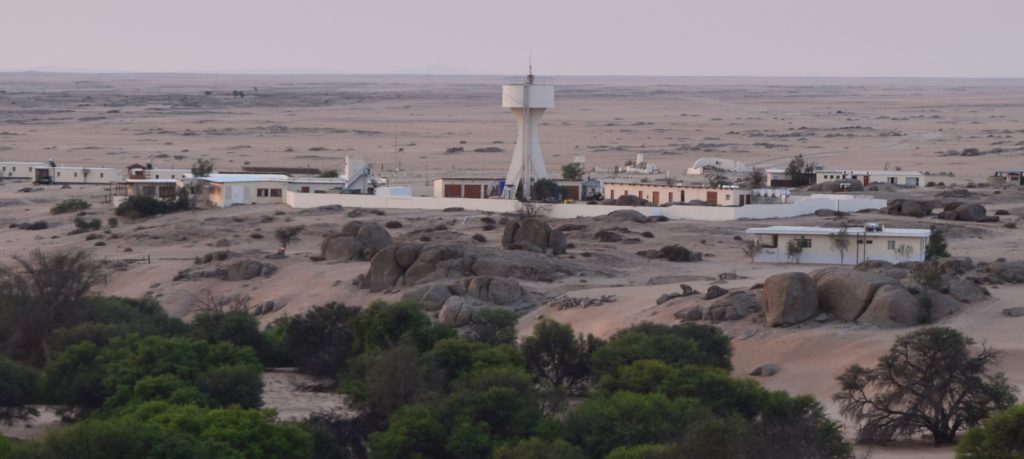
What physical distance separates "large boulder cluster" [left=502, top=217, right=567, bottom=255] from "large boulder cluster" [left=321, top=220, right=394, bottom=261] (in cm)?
359

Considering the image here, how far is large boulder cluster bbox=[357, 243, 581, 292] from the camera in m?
45.7

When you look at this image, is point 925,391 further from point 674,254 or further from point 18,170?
point 18,170

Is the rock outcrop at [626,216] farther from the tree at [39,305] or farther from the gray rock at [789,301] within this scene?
the tree at [39,305]

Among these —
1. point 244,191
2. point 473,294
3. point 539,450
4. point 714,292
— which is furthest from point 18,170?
point 539,450

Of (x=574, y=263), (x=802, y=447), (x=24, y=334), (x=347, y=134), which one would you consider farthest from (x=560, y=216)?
(x=347, y=134)

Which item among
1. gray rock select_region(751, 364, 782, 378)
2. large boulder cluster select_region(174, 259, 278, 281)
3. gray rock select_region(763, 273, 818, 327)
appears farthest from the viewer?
large boulder cluster select_region(174, 259, 278, 281)

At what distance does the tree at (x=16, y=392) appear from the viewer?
3095 cm

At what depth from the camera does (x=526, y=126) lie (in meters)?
68.6

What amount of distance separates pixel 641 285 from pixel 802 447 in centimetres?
2112

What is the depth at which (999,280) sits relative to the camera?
4253 cm

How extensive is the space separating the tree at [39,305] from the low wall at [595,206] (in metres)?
26.2

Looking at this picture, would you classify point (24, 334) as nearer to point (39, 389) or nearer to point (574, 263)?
point (39, 389)

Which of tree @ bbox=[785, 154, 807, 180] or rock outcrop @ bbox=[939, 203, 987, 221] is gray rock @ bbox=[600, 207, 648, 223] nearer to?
rock outcrop @ bbox=[939, 203, 987, 221]

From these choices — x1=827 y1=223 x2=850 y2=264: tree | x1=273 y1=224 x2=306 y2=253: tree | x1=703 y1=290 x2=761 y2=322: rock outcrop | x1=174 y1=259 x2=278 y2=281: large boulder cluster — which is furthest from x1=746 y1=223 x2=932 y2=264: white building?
x1=273 y1=224 x2=306 y2=253: tree
